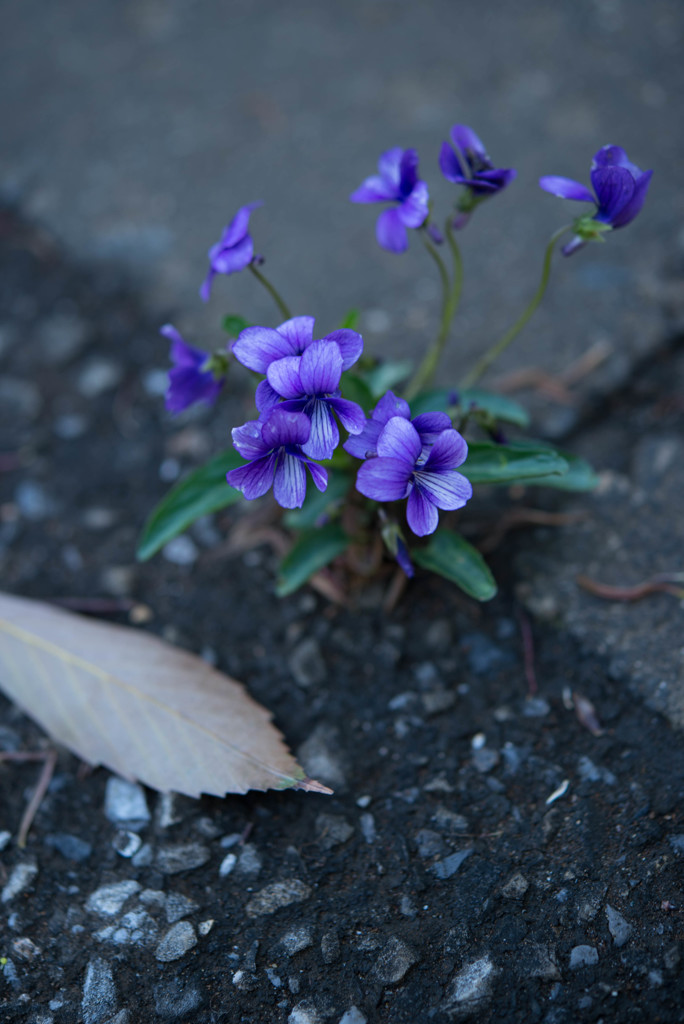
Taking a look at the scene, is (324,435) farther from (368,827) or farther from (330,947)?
(330,947)

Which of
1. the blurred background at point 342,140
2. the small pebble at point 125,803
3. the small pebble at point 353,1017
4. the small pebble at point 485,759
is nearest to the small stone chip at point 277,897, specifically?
the small pebble at point 353,1017

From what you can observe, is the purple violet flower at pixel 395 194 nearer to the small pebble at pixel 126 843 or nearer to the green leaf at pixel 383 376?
the green leaf at pixel 383 376

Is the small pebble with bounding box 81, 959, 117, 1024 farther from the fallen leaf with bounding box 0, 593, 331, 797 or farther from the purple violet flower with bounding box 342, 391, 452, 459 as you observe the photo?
the purple violet flower with bounding box 342, 391, 452, 459

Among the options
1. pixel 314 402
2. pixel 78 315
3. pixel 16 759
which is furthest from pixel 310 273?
pixel 16 759

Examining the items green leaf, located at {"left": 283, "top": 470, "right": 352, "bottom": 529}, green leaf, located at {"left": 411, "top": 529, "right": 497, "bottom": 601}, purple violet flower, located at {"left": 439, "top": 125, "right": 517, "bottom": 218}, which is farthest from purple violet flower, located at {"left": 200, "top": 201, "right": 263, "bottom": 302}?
green leaf, located at {"left": 411, "top": 529, "right": 497, "bottom": 601}

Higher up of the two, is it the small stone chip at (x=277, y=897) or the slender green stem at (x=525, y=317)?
the slender green stem at (x=525, y=317)

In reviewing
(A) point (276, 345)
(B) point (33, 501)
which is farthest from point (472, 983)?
(B) point (33, 501)
